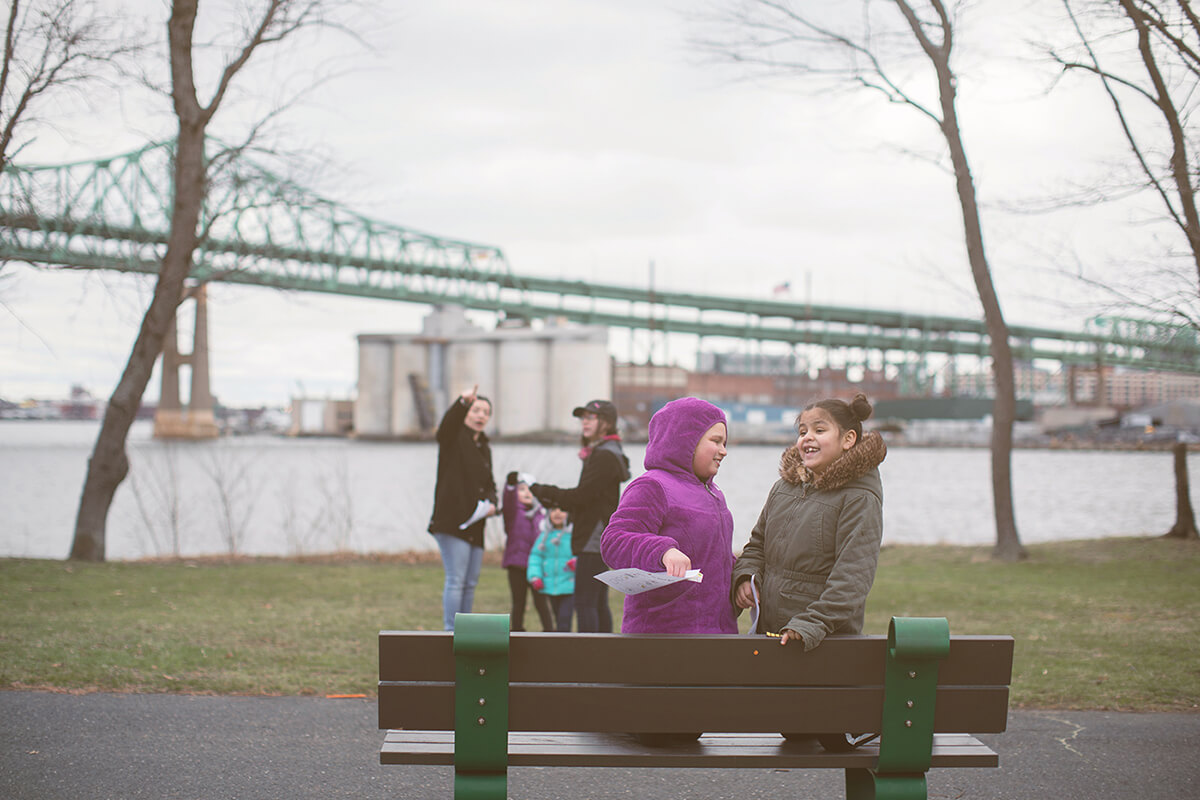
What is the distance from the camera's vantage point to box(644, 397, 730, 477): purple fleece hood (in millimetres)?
2793

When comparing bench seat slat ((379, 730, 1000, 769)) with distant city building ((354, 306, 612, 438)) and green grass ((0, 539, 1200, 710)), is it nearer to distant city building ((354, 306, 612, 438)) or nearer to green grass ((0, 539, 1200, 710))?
green grass ((0, 539, 1200, 710))

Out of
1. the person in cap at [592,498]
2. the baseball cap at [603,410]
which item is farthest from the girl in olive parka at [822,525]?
the baseball cap at [603,410]

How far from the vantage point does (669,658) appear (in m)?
2.33

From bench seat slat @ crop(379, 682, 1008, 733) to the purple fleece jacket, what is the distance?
0.39 m

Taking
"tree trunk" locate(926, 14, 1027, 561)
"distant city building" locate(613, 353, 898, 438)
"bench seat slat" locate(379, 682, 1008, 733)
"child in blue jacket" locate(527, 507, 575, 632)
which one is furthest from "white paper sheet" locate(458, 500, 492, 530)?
"distant city building" locate(613, 353, 898, 438)

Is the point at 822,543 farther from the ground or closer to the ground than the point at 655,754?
farther from the ground

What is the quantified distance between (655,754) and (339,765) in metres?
1.82

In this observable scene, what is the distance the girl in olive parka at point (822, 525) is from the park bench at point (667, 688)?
19 cm

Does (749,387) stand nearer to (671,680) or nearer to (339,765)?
(339,765)

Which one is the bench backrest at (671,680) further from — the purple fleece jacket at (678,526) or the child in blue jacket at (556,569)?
the child in blue jacket at (556,569)

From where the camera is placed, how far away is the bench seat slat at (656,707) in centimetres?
236

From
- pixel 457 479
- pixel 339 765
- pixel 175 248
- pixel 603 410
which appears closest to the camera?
pixel 339 765

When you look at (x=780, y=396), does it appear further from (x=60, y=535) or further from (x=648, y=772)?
(x=648, y=772)

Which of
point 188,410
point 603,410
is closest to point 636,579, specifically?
point 603,410
